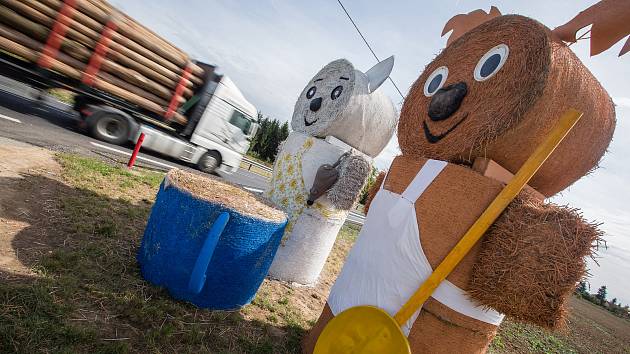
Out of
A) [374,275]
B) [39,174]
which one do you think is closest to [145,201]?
[39,174]

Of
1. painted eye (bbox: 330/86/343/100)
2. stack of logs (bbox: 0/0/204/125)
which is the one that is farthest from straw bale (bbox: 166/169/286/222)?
stack of logs (bbox: 0/0/204/125)

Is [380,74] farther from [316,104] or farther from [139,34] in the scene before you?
[139,34]

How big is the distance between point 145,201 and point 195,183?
2.34m

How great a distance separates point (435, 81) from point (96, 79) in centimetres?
760

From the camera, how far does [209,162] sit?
10109 millimetres

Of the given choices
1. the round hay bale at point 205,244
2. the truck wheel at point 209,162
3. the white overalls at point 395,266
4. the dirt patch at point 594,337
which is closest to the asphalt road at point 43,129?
the truck wheel at point 209,162

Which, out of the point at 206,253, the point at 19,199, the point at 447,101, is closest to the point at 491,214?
the point at 447,101

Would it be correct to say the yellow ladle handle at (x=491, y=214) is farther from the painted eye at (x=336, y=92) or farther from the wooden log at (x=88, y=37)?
the wooden log at (x=88, y=37)

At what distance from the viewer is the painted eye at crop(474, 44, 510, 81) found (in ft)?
6.32

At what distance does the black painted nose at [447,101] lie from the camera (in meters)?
2.02

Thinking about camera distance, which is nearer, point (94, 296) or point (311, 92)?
point (94, 296)

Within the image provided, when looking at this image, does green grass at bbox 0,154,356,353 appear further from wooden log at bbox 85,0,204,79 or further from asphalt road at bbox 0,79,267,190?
wooden log at bbox 85,0,204,79

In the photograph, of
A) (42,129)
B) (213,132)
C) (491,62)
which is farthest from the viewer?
(213,132)

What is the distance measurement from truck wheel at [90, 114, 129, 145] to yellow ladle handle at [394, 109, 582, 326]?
847 cm
